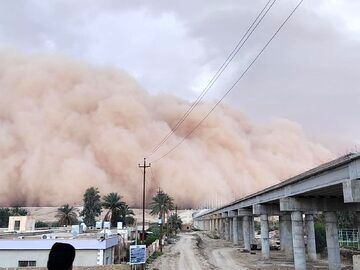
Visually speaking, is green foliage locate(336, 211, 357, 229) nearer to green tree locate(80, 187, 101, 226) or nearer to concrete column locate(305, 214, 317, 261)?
concrete column locate(305, 214, 317, 261)

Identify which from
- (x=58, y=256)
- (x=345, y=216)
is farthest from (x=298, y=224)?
(x=345, y=216)

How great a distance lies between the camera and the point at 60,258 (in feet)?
12.0

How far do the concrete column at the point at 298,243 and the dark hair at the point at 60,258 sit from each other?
32577mm

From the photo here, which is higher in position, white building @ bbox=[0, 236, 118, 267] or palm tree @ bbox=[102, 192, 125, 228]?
palm tree @ bbox=[102, 192, 125, 228]

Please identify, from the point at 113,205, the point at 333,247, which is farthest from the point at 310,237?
the point at 113,205

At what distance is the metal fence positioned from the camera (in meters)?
53.4

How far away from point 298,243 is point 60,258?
33.2 metres

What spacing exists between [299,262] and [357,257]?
10.5 meters

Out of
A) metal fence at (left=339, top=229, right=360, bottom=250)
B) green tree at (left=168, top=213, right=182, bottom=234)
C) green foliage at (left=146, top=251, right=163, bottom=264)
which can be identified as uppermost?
green tree at (left=168, top=213, right=182, bottom=234)

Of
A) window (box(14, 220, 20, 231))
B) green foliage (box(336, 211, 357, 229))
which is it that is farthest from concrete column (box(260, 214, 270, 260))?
window (box(14, 220, 20, 231))

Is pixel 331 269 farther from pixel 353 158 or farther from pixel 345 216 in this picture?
pixel 345 216

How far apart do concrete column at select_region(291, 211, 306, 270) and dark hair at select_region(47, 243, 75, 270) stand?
107 ft

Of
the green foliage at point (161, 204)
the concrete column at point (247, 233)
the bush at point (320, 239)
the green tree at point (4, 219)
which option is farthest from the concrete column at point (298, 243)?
the green tree at point (4, 219)

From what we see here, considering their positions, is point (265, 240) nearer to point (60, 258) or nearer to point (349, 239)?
point (349, 239)
